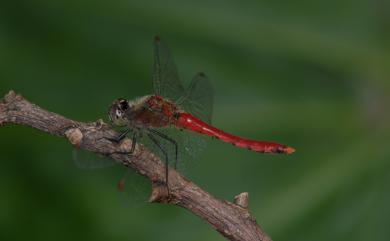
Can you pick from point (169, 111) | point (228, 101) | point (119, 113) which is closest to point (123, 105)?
point (119, 113)

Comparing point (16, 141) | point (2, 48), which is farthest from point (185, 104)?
point (2, 48)

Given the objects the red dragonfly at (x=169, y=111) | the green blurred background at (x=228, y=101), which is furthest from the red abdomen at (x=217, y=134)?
the green blurred background at (x=228, y=101)

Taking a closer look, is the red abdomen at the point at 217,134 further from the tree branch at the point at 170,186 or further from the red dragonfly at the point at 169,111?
the tree branch at the point at 170,186

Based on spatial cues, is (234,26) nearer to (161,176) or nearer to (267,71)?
(267,71)

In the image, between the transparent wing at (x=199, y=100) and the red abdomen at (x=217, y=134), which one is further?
the transparent wing at (x=199, y=100)

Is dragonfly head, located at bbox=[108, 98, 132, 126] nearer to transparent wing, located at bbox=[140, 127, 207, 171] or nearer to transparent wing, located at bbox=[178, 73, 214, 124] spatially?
transparent wing, located at bbox=[140, 127, 207, 171]

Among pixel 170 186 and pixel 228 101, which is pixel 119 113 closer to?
pixel 170 186

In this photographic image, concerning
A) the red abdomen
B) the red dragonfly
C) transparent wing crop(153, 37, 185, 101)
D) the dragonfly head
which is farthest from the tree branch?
transparent wing crop(153, 37, 185, 101)
